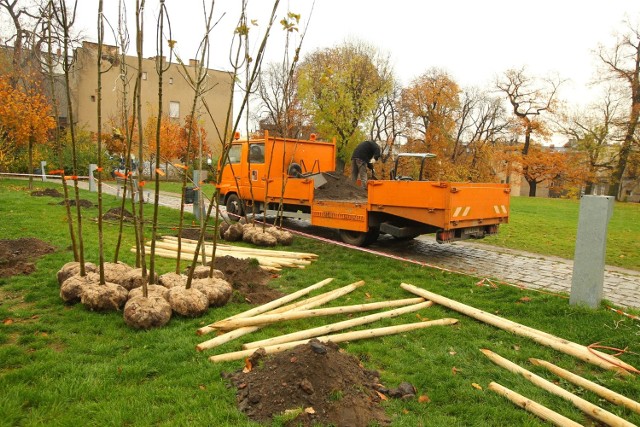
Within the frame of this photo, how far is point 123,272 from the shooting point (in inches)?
208

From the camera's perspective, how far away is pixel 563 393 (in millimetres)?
3344

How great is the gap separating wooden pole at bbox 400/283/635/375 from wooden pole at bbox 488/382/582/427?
1167mm

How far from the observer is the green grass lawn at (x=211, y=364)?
3023 millimetres

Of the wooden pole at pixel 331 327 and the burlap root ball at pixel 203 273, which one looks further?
the burlap root ball at pixel 203 273

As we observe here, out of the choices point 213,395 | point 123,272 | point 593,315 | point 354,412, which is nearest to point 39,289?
point 123,272

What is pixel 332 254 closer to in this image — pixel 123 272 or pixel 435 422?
pixel 123 272

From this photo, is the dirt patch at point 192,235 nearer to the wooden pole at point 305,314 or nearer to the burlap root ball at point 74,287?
the burlap root ball at point 74,287

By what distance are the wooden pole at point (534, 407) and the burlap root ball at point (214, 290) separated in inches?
119

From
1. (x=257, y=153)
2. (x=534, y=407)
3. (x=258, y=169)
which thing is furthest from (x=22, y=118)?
(x=534, y=407)

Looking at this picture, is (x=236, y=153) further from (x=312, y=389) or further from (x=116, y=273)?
(x=312, y=389)

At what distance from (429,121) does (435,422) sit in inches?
1605

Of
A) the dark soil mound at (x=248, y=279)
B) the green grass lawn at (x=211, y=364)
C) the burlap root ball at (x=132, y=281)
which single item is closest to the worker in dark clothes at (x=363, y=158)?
the dark soil mound at (x=248, y=279)

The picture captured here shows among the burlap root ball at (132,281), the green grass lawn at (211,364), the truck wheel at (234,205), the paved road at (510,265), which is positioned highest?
the truck wheel at (234,205)

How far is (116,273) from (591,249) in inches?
228
